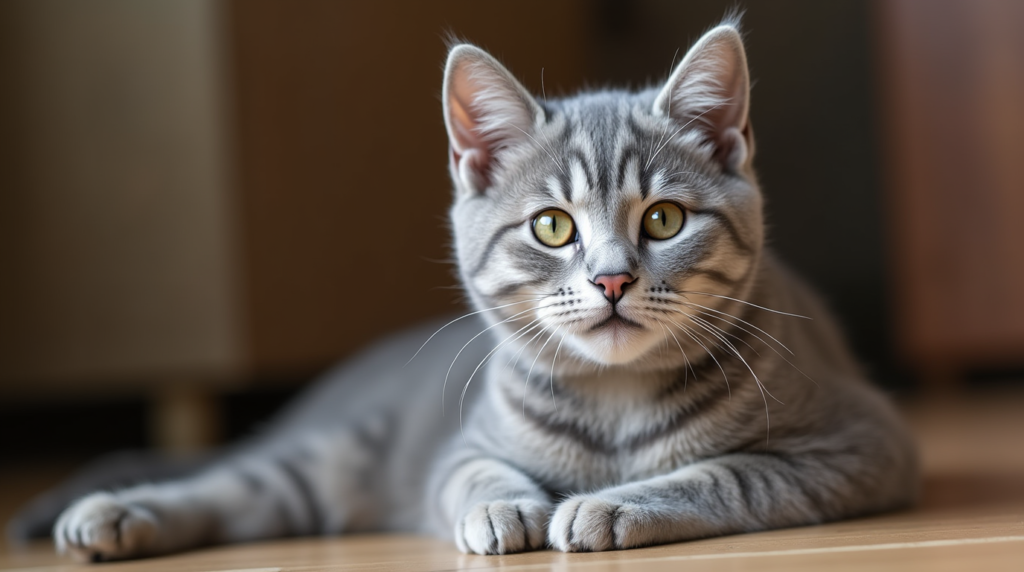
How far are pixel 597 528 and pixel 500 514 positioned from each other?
133 mm

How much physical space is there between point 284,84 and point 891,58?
88.1 inches

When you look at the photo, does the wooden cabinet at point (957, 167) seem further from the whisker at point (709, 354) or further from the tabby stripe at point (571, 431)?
the tabby stripe at point (571, 431)

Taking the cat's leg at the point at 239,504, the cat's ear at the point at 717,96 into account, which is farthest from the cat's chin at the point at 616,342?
the cat's leg at the point at 239,504

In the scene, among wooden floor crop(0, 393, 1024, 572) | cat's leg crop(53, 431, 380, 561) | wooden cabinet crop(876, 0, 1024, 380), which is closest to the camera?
wooden floor crop(0, 393, 1024, 572)

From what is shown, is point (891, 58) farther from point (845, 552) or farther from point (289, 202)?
point (845, 552)

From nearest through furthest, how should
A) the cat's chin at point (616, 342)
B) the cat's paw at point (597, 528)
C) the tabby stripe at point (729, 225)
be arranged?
the cat's paw at point (597, 528) → the cat's chin at point (616, 342) → the tabby stripe at point (729, 225)

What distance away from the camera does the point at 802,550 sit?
45.4 inches

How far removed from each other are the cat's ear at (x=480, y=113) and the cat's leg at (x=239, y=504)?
69 centimetres

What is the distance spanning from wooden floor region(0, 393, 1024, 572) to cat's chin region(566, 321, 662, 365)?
264mm

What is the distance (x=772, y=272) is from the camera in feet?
5.55

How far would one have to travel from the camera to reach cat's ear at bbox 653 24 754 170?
1.46 m

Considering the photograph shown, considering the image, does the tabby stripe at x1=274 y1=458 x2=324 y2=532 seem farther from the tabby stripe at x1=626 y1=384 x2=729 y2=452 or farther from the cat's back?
the tabby stripe at x1=626 y1=384 x2=729 y2=452

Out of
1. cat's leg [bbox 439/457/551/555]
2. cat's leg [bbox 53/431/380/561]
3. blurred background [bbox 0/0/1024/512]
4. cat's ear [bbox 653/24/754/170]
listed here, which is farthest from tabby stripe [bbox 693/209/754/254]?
blurred background [bbox 0/0/1024/512]

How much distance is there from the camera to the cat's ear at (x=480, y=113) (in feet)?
4.94
